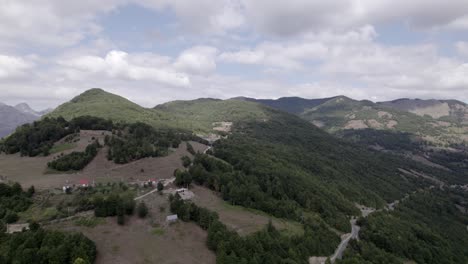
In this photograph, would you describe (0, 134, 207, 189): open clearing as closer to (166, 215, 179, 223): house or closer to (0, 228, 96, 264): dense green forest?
(166, 215, 179, 223): house

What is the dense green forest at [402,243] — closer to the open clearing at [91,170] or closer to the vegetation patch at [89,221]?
the vegetation patch at [89,221]

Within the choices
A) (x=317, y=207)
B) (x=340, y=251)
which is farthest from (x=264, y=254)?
(x=317, y=207)

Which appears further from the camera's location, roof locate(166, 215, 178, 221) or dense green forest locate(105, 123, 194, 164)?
dense green forest locate(105, 123, 194, 164)

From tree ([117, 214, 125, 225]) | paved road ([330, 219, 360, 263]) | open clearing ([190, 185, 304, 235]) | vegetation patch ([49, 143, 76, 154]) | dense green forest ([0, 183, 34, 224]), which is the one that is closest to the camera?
dense green forest ([0, 183, 34, 224])

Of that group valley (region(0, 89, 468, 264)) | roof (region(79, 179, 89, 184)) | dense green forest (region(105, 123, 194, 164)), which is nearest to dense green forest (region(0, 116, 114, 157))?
valley (region(0, 89, 468, 264))

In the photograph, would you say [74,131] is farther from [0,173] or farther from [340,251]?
[340,251]

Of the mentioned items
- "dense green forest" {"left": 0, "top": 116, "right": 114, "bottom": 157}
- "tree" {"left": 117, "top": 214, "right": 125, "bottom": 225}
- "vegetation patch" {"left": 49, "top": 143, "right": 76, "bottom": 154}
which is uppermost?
"dense green forest" {"left": 0, "top": 116, "right": 114, "bottom": 157}

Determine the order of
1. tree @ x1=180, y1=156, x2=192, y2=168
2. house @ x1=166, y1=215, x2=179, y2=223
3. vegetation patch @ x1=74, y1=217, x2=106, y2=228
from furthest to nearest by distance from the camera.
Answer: tree @ x1=180, y1=156, x2=192, y2=168
house @ x1=166, y1=215, x2=179, y2=223
vegetation patch @ x1=74, y1=217, x2=106, y2=228
